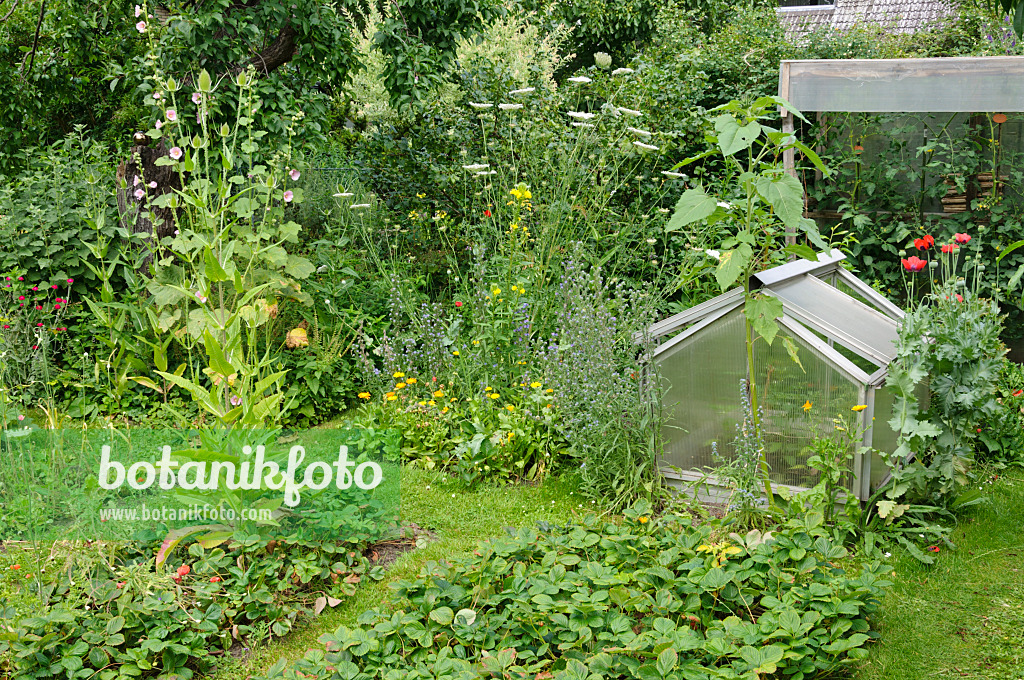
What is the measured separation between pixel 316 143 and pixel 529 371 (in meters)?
2.15

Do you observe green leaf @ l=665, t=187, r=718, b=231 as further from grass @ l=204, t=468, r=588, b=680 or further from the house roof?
the house roof

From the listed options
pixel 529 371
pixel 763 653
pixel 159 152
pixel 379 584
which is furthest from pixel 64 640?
pixel 159 152

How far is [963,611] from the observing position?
3160mm

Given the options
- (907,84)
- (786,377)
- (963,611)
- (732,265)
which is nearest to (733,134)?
(732,265)

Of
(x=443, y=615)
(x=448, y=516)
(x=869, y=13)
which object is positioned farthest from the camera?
(x=869, y=13)

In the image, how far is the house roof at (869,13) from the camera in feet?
46.9

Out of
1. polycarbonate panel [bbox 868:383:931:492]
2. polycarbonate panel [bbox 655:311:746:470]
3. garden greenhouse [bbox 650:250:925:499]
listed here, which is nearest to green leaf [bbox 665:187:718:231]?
garden greenhouse [bbox 650:250:925:499]

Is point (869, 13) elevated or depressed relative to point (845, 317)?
elevated

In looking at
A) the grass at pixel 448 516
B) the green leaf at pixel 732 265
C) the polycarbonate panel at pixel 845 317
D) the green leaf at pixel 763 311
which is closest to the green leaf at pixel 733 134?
the green leaf at pixel 732 265

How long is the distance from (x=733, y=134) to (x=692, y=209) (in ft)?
1.06

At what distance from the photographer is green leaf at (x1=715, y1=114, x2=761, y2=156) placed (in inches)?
122

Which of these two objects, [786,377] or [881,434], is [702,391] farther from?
[881,434]

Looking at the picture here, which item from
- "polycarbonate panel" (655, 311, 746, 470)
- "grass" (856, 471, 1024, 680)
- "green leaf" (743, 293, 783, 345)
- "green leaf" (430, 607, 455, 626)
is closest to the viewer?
"green leaf" (430, 607, 455, 626)

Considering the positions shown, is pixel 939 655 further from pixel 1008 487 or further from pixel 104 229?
pixel 104 229
